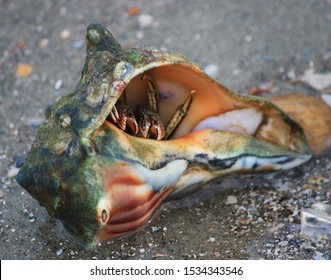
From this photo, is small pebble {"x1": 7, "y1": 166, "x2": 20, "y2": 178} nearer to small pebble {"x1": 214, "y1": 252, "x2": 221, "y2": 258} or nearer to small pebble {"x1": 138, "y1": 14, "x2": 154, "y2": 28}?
small pebble {"x1": 214, "y1": 252, "x2": 221, "y2": 258}

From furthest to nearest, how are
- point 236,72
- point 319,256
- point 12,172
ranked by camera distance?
point 236,72
point 12,172
point 319,256

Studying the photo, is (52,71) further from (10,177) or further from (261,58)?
(261,58)

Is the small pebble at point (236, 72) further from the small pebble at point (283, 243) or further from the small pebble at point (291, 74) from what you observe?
the small pebble at point (283, 243)

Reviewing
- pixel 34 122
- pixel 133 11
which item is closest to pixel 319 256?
pixel 34 122

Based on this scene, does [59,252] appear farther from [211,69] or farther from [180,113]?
[211,69]

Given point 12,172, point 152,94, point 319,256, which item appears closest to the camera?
point 319,256

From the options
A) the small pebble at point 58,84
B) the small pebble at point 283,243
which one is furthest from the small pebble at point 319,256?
the small pebble at point 58,84
